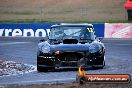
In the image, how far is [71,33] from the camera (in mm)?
18328

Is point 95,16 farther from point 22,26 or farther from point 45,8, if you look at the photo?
point 22,26

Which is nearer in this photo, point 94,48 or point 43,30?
point 94,48

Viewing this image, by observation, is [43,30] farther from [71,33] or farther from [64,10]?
[71,33]

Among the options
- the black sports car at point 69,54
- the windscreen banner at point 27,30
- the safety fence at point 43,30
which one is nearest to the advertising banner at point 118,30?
the safety fence at point 43,30

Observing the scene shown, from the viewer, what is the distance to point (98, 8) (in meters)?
51.4

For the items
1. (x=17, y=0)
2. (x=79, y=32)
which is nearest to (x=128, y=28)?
(x=79, y=32)

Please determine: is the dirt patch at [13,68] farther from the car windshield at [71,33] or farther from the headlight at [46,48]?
the car windshield at [71,33]

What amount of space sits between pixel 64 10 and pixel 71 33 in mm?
34214

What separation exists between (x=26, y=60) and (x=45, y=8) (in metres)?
29.9

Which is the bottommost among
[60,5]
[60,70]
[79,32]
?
[60,70]

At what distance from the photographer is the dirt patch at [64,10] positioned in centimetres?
4762

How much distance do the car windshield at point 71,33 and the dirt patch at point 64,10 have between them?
2604 cm

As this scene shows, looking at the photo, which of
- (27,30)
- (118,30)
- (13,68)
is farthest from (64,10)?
(13,68)

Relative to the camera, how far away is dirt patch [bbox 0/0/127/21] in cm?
4762
